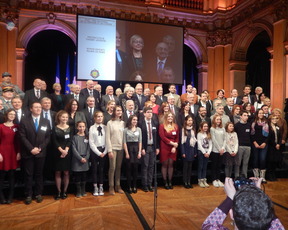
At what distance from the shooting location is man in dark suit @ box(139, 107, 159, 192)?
Answer: 4.18 m

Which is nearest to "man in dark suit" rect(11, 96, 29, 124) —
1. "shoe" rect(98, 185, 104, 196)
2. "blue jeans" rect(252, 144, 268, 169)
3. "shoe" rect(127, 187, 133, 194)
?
"shoe" rect(98, 185, 104, 196)

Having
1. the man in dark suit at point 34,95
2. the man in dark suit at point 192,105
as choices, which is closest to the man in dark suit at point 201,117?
the man in dark suit at point 192,105

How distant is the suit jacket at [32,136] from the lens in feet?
11.5

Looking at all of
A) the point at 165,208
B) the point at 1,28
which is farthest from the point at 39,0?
the point at 165,208

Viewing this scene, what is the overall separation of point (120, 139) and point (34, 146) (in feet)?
4.09

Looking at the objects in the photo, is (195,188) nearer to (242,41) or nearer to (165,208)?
(165,208)

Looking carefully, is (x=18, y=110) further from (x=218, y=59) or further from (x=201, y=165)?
(x=218, y=59)

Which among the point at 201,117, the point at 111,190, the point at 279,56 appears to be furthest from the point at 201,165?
the point at 279,56

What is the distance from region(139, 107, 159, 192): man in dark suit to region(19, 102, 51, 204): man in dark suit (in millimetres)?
1499

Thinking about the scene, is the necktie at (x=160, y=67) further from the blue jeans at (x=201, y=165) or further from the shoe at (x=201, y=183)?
the shoe at (x=201, y=183)

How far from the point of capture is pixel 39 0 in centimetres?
879

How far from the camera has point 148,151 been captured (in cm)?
423

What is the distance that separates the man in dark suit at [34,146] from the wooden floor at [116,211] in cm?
24

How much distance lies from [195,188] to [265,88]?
8908 mm
